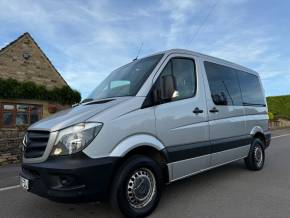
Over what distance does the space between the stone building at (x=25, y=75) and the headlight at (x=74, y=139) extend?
14.2 metres

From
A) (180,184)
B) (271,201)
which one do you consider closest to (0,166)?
(180,184)

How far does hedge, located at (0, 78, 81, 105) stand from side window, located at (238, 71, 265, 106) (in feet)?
46.6

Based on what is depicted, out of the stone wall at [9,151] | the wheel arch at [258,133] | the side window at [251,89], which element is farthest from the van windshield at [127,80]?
the stone wall at [9,151]

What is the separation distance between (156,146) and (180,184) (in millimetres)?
1776

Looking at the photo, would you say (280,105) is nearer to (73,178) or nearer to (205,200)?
(205,200)

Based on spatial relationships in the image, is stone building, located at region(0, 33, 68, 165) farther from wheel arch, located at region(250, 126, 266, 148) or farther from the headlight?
the headlight

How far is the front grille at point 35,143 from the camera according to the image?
3.56 meters

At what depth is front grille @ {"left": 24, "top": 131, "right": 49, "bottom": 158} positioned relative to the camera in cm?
356

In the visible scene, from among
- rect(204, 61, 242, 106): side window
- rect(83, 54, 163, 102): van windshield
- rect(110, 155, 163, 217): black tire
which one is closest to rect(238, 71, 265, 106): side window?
rect(204, 61, 242, 106): side window

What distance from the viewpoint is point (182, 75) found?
15.5ft

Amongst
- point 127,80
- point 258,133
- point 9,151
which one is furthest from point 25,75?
point 127,80

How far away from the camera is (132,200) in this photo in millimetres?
3809

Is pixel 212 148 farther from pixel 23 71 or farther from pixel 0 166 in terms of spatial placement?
pixel 23 71

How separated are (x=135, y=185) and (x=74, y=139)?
3.36ft
